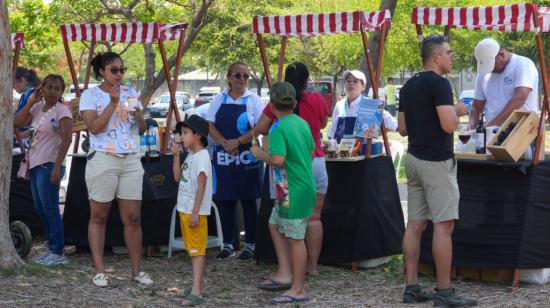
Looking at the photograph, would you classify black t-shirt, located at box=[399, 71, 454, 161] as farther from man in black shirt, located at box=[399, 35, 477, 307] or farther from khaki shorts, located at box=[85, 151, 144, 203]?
khaki shorts, located at box=[85, 151, 144, 203]

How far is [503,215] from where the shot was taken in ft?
22.3

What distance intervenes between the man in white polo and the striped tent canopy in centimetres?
18

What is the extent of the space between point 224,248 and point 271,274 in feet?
3.47

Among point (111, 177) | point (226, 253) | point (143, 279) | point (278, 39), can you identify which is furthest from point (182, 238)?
point (278, 39)

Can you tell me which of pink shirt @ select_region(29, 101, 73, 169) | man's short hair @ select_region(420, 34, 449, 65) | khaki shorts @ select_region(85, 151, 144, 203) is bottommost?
khaki shorts @ select_region(85, 151, 144, 203)

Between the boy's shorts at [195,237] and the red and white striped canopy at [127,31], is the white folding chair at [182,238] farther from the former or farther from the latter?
the red and white striped canopy at [127,31]

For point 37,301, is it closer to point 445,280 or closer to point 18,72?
point 445,280

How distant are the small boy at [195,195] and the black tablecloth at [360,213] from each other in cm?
133

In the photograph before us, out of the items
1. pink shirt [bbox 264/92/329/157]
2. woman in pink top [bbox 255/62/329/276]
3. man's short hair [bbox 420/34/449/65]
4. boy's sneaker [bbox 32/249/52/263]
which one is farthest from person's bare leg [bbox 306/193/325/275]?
boy's sneaker [bbox 32/249/52/263]

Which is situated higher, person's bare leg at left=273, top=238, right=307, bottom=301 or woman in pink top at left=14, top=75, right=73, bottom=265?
woman in pink top at left=14, top=75, right=73, bottom=265

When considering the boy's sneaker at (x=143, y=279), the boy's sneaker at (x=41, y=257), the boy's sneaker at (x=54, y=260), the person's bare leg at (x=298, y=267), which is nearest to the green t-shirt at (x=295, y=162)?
the person's bare leg at (x=298, y=267)

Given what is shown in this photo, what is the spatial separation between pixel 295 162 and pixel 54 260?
272 cm

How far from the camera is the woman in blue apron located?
8.02 m

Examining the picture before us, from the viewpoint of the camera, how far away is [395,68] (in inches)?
1571
